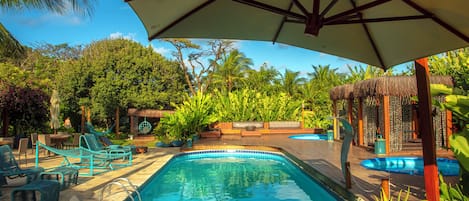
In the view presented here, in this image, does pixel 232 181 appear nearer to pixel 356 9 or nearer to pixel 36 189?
pixel 36 189

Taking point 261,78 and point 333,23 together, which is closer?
point 333,23

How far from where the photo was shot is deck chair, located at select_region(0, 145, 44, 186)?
5.50 m

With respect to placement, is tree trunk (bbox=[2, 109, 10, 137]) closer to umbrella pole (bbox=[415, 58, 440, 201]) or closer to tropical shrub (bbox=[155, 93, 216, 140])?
tropical shrub (bbox=[155, 93, 216, 140])

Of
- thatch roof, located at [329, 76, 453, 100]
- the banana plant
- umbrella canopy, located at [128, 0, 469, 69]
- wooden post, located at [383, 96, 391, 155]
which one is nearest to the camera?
umbrella canopy, located at [128, 0, 469, 69]

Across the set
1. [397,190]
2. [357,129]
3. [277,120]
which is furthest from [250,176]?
[277,120]

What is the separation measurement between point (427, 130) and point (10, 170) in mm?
6146

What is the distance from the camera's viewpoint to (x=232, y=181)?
28.3 feet

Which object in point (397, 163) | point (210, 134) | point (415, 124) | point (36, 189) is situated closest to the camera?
point (36, 189)

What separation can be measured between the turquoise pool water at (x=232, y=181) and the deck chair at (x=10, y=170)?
1.92 meters

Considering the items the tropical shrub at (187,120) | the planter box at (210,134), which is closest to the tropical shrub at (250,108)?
the planter box at (210,134)

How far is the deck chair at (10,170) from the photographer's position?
5497mm

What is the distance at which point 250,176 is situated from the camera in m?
9.25

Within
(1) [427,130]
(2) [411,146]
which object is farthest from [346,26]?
(2) [411,146]

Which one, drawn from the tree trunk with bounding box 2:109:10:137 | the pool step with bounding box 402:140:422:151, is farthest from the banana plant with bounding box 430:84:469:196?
the tree trunk with bounding box 2:109:10:137
